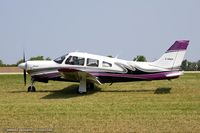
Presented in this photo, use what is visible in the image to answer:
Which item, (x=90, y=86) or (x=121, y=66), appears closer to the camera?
(x=121, y=66)

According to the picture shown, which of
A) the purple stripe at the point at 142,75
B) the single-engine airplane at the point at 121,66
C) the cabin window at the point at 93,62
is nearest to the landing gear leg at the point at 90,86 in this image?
the single-engine airplane at the point at 121,66

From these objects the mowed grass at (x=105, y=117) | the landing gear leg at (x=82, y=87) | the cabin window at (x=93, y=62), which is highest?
the cabin window at (x=93, y=62)

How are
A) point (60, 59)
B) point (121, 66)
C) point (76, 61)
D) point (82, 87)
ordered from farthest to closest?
1. point (60, 59)
2. point (121, 66)
3. point (76, 61)
4. point (82, 87)

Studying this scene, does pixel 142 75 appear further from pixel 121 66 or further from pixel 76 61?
pixel 76 61

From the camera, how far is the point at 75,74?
1662 cm

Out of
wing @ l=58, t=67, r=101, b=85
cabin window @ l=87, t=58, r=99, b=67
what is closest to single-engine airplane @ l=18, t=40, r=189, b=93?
cabin window @ l=87, t=58, r=99, b=67

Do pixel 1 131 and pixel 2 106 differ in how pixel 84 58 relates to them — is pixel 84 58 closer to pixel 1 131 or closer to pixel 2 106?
pixel 2 106

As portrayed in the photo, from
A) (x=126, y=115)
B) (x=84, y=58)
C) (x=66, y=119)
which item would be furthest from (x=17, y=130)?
(x=84, y=58)

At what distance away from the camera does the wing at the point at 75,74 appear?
1589 centimetres

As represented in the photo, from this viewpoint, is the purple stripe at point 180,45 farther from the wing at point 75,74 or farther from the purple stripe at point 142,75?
the wing at point 75,74

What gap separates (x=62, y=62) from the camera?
59.2 feet

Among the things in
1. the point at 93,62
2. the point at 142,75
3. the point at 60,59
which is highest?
the point at 60,59

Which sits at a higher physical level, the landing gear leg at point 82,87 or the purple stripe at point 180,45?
the purple stripe at point 180,45

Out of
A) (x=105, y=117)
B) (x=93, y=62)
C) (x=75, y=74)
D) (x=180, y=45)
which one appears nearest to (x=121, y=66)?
(x=93, y=62)
